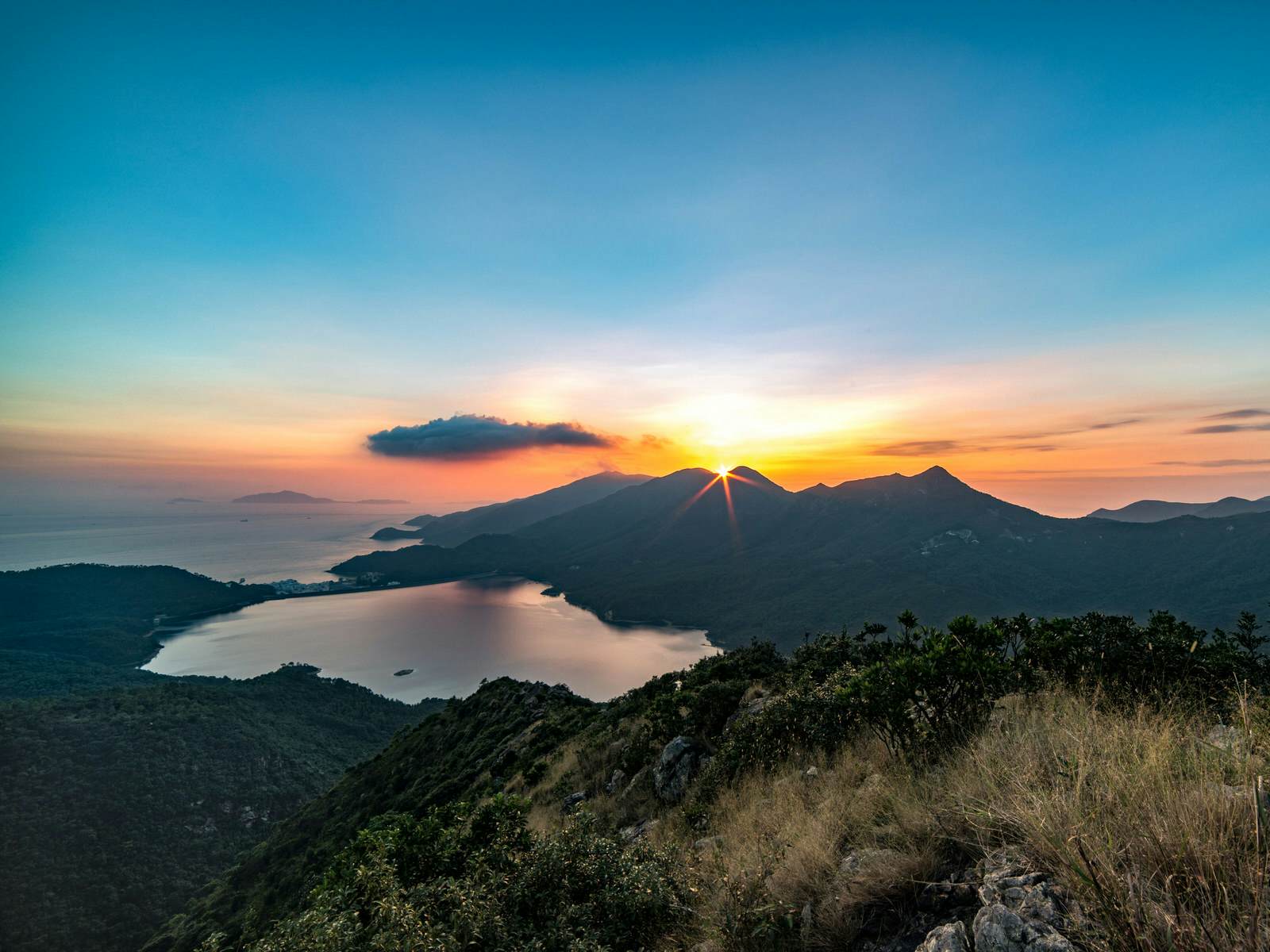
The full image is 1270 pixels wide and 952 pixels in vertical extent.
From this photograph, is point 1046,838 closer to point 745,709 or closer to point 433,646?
point 745,709

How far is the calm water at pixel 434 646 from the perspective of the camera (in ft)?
362

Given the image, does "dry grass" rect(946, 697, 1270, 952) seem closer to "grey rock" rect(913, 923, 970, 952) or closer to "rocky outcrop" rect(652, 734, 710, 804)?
"grey rock" rect(913, 923, 970, 952)

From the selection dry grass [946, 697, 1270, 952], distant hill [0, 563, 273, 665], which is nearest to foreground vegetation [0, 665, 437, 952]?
dry grass [946, 697, 1270, 952]

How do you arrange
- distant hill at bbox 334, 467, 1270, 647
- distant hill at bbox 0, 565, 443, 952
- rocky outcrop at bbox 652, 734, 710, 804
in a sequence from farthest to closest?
1. distant hill at bbox 334, 467, 1270, 647
2. distant hill at bbox 0, 565, 443, 952
3. rocky outcrop at bbox 652, 734, 710, 804

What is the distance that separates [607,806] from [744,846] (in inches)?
294

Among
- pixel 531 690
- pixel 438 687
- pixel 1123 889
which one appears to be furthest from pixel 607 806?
pixel 438 687

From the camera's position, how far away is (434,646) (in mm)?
135250

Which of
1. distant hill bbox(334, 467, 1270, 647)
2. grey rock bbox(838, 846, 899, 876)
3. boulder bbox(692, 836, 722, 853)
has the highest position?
grey rock bbox(838, 846, 899, 876)

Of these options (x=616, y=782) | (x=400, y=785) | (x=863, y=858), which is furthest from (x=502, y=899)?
(x=400, y=785)

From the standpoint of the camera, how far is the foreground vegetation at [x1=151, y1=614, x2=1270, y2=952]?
2830mm

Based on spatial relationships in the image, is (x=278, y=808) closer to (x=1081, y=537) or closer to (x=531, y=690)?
(x=531, y=690)

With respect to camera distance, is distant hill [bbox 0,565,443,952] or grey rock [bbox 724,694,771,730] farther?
distant hill [bbox 0,565,443,952]

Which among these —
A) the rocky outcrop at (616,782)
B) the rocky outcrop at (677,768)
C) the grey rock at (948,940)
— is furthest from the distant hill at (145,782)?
the grey rock at (948,940)

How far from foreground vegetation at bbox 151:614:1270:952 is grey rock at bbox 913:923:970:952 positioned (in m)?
0.09
